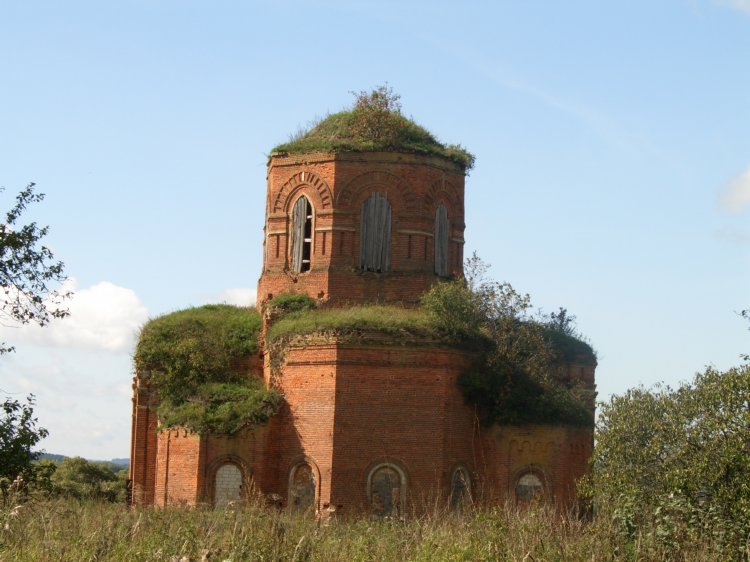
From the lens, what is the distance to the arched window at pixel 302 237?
102 ft

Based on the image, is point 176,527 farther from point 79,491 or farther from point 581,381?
point 79,491

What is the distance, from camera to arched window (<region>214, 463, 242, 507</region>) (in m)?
27.8

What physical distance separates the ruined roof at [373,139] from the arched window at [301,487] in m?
8.05

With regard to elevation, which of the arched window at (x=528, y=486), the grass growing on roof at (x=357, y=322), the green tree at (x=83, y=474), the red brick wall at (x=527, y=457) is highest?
the grass growing on roof at (x=357, y=322)

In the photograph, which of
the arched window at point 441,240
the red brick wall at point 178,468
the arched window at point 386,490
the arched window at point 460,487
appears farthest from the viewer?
the arched window at point 441,240

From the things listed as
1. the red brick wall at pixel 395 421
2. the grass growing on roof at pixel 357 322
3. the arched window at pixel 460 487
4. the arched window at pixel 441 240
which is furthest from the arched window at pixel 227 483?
the arched window at pixel 441 240

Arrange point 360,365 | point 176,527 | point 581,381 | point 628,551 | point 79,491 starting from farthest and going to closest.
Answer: point 79,491
point 581,381
point 360,365
point 176,527
point 628,551

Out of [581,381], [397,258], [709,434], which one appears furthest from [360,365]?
[709,434]

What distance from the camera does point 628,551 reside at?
17.3 m

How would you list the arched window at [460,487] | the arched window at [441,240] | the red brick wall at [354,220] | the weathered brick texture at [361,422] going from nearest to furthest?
the weathered brick texture at [361,422]
the arched window at [460,487]
the red brick wall at [354,220]
the arched window at [441,240]

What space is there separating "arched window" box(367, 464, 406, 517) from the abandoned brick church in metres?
0.02

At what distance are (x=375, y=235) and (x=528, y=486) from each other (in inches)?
279

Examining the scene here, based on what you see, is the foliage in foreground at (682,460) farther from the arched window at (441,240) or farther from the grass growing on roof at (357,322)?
the arched window at (441,240)

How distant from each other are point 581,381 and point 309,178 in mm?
8352
